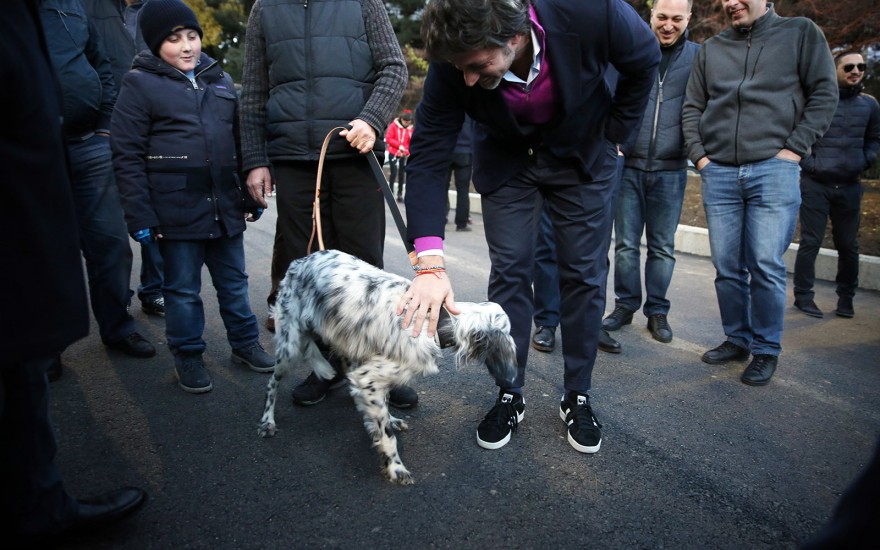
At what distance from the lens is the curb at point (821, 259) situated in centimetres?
612

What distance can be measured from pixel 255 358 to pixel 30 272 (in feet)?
6.93

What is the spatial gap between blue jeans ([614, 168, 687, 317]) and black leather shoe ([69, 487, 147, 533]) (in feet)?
12.1

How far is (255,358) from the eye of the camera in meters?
3.58

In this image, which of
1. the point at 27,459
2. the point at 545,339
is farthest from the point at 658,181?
the point at 27,459

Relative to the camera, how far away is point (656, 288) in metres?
4.57

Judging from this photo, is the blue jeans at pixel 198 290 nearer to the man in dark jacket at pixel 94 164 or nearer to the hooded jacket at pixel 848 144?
the man in dark jacket at pixel 94 164

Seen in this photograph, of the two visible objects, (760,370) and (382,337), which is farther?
(760,370)

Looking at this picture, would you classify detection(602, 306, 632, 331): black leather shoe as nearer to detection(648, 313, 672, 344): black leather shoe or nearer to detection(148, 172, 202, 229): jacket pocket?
detection(648, 313, 672, 344): black leather shoe

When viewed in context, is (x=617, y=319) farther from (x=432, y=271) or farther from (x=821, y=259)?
(x=821, y=259)

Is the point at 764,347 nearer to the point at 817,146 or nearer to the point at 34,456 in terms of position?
the point at 817,146

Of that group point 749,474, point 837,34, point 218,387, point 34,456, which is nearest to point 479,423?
point 749,474

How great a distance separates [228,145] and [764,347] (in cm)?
366

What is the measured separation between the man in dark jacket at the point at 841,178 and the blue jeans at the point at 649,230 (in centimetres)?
183

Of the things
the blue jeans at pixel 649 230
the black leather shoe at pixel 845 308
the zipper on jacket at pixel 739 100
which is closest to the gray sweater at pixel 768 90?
the zipper on jacket at pixel 739 100
